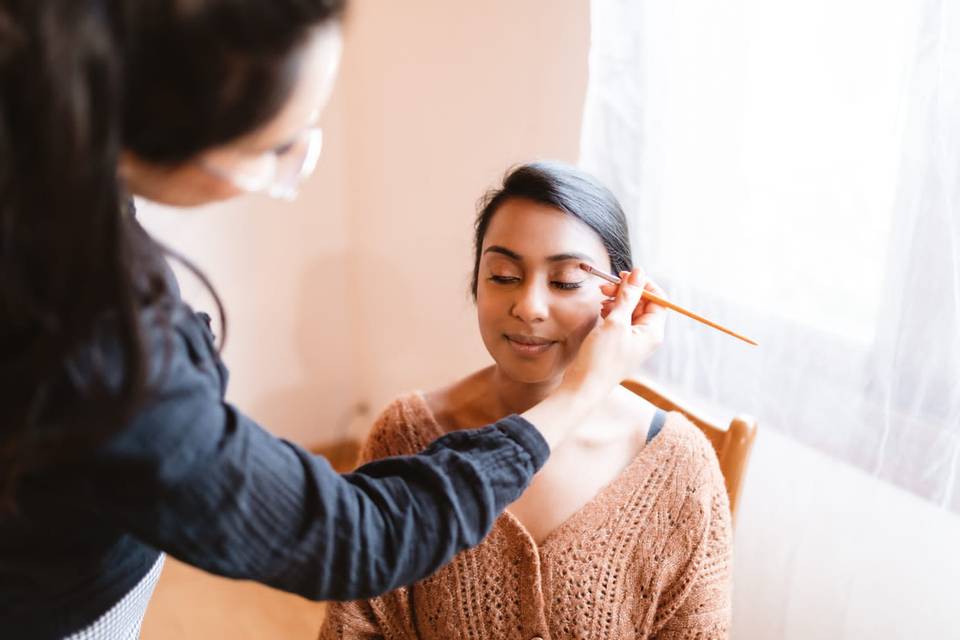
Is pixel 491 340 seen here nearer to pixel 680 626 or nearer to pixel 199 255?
pixel 680 626

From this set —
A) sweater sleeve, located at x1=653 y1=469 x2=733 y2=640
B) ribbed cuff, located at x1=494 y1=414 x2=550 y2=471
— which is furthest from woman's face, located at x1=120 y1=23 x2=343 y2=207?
sweater sleeve, located at x1=653 y1=469 x2=733 y2=640

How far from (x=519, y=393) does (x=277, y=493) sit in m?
0.60

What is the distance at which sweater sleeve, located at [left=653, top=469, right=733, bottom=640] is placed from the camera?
1107 millimetres

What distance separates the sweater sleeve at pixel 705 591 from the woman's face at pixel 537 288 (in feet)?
0.95

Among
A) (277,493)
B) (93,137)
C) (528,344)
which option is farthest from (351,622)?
(93,137)

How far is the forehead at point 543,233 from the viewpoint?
1.10m

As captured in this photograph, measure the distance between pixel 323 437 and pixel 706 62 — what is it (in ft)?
6.56

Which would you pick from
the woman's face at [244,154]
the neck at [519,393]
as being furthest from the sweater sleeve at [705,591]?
the woman's face at [244,154]

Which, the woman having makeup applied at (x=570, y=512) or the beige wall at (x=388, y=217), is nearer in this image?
the woman having makeup applied at (x=570, y=512)

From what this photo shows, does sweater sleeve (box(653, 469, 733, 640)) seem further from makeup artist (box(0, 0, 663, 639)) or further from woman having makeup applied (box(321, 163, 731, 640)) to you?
makeup artist (box(0, 0, 663, 639))

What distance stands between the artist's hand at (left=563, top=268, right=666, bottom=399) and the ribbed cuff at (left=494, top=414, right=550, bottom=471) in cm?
7

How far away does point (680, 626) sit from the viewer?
Result: 3.64 feet

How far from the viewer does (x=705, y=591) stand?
3.66 feet

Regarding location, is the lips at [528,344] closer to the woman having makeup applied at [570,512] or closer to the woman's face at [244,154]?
the woman having makeup applied at [570,512]
